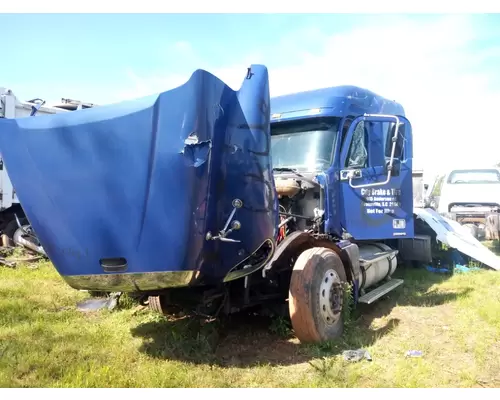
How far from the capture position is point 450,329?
15.6 ft

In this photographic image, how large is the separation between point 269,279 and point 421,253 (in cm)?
412

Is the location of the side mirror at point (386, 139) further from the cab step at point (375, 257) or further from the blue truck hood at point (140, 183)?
the blue truck hood at point (140, 183)

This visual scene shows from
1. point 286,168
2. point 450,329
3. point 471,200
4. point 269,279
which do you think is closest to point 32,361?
point 269,279

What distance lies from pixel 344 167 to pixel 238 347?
2.40 meters

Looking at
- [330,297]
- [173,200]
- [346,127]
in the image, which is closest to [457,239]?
[346,127]

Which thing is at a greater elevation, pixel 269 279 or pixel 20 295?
pixel 269 279

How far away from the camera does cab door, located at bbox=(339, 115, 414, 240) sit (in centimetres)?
548

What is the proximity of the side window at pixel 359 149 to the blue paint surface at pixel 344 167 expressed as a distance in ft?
0.20

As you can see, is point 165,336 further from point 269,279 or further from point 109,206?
point 109,206

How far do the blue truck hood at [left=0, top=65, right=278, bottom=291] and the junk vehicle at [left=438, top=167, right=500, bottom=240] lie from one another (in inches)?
315

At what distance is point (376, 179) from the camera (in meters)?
5.82

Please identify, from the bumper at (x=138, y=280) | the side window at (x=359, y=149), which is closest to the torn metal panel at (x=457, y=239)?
the side window at (x=359, y=149)

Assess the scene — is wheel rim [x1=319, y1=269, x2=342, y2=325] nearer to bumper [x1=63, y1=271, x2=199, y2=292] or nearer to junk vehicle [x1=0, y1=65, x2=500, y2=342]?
junk vehicle [x1=0, y1=65, x2=500, y2=342]

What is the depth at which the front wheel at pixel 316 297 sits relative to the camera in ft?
13.5
